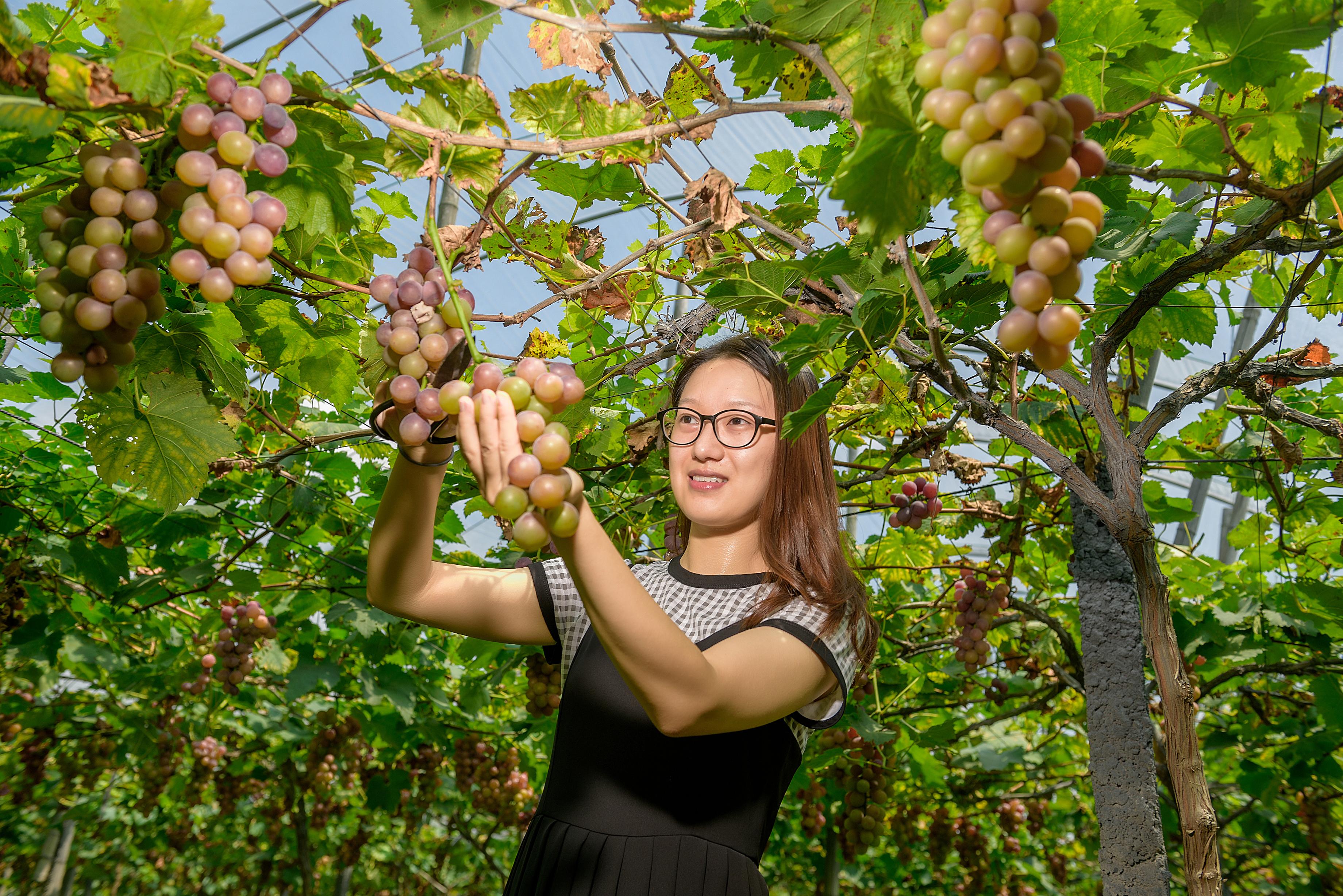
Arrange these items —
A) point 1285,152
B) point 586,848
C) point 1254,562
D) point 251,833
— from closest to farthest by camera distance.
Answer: point 1285,152 < point 586,848 < point 1254,562 < point 251,833

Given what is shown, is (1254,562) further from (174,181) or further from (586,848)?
(174,181)

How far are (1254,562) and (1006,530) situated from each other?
896mm

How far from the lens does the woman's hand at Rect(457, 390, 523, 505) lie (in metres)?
0.76

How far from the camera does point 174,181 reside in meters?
0.87

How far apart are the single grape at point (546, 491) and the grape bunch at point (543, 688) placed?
7.94 ft

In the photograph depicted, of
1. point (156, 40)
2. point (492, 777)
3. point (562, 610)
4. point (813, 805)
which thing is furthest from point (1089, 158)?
point (492, 777)

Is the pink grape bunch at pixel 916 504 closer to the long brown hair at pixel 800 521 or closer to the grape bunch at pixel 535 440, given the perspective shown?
the long brown hair at pixel 800 521

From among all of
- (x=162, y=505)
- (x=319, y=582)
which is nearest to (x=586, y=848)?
(x=162, y=505)

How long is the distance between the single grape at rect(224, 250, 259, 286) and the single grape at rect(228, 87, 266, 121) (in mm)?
138

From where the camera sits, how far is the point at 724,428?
1.52m

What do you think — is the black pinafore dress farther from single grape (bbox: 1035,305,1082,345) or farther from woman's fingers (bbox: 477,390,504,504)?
single grape (bbox: 1035,305,1082,345)

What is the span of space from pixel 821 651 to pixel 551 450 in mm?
672

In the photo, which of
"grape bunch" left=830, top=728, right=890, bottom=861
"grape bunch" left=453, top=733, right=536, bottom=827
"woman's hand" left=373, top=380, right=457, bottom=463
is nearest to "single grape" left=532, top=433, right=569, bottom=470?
"woman's hand" left=373, top=380, right=457, bottom=463

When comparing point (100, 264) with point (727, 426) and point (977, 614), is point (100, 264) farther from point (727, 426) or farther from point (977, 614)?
point (977, 614)
